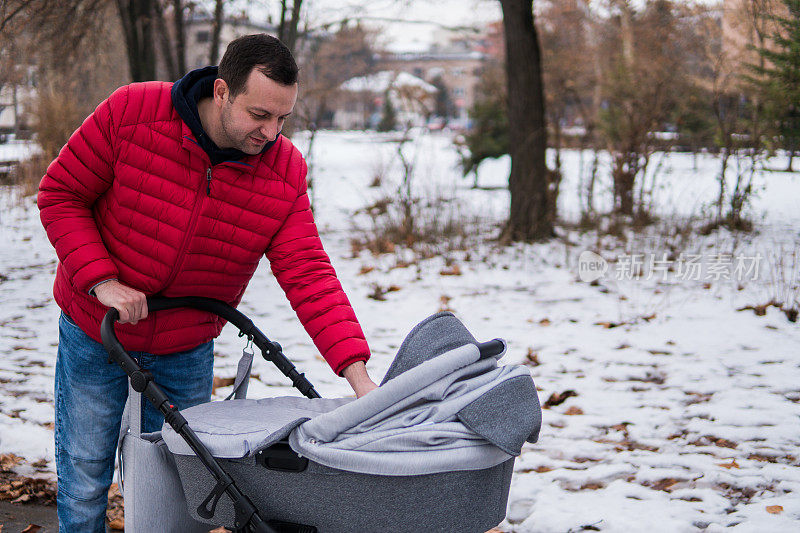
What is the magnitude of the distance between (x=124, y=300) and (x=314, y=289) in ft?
1.77

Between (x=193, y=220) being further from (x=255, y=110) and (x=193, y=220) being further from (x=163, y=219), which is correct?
(x=255, y=110)

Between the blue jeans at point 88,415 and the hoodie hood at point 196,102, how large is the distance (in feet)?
2.28

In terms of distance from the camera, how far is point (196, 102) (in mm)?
2301

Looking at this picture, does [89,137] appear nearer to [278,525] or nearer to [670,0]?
[278,525]

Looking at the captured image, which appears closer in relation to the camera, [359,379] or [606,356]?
[359,379]

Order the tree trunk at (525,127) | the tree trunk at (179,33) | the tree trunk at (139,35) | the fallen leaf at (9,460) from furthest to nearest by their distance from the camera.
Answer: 1. the tree trunk at (179,33)
2. the tree trunk at (139,35)
3. the tree trunk at (525,127)
4. the fallen leaf at (9,460)

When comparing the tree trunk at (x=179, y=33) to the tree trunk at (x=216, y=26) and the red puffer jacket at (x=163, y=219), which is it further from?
the red puffer jacket at (x=163, y=219)

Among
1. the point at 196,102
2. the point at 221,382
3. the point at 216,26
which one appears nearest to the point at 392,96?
the point at 216,26

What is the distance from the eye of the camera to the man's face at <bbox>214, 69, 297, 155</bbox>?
6.72ft

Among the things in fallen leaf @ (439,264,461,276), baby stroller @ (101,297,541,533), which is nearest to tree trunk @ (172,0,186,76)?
fallen leaf @ (439,264,461,276)

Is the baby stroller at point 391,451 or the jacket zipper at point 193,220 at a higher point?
the jacket zipper at point 193,220

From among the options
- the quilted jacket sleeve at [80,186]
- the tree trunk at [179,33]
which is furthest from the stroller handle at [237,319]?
the tree trunk at [179,33]

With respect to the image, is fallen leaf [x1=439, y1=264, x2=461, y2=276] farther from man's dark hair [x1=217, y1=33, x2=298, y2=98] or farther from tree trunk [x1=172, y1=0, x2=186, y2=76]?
man's dark hair [x1=217, y1=33, x2=298, y2=98]

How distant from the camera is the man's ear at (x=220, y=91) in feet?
7.04
